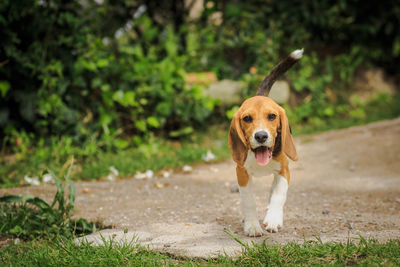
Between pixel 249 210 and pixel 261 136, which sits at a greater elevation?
pixel 261 136

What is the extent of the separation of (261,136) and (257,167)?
0.34 metres

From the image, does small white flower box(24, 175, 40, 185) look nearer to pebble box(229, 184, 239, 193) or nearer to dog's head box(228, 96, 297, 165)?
pebble box(229, 184, 239, 193)

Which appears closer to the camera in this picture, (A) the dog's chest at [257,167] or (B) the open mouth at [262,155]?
(B) the open mouth at [262,155]

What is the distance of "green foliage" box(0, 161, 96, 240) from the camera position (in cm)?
312

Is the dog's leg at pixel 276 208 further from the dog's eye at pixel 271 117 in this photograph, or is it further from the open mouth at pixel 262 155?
the dog's eye at pixel 271 117

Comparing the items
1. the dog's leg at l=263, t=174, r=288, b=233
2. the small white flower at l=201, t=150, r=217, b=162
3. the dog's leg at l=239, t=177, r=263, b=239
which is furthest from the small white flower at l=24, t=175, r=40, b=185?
the dog's leg at l=263, t=174, r=288, b=233

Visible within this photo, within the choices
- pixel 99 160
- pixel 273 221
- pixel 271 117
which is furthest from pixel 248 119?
pixel 99 160

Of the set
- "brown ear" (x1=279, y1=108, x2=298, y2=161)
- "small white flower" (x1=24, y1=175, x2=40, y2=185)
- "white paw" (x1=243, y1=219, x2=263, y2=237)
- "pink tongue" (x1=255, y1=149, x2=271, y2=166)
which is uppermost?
"brown ear" (x1=279, y1=108, x2=298, y2=161)

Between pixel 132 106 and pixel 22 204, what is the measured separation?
2.63 meters

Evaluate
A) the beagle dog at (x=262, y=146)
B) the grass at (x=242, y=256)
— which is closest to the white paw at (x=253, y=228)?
the beagle dog at (x=262, y=146)

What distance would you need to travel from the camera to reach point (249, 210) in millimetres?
2715

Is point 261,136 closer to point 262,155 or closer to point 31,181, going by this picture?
point 262,155

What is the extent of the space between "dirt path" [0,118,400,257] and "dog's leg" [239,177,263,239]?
0.19ft

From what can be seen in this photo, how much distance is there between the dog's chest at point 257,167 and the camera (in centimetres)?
264
